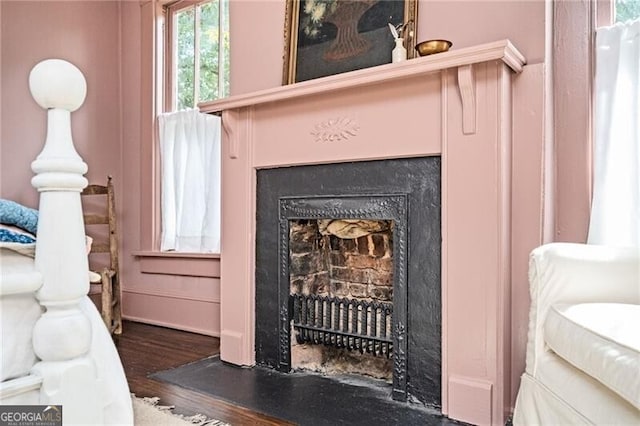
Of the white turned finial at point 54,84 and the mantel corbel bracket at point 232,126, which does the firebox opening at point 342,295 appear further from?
the white turned finial at point 54,84

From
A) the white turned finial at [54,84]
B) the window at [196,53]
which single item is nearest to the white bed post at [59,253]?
the white turned finial at [54,84]

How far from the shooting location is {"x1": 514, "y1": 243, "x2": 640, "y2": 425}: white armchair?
1052mm

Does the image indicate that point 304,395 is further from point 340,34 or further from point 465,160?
point 340,34

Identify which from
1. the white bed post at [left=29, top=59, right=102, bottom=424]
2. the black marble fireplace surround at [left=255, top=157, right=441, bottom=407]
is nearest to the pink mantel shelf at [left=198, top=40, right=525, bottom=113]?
the black marble fireplace surround at [left=255, top=157, right=441, bottom=407]

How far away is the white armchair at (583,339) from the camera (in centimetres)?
105

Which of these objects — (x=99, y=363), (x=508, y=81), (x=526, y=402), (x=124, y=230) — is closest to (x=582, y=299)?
(x=526, y=402)

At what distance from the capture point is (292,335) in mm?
2422

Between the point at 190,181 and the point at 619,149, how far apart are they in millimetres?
2649

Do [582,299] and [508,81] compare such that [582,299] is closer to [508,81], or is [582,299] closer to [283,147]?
[508,81]

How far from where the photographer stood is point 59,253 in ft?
2.94

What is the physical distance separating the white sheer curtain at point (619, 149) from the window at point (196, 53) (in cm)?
237

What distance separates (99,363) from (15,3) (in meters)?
3.38

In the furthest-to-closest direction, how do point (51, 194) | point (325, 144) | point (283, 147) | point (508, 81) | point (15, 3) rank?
point (15, 3) < point (283, 147) < point (325, 144) < point (508, 81) < point (51, 194)

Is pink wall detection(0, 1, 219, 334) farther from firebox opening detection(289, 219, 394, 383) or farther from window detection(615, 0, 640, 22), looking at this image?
window detection(615, 0, 640, 22)
